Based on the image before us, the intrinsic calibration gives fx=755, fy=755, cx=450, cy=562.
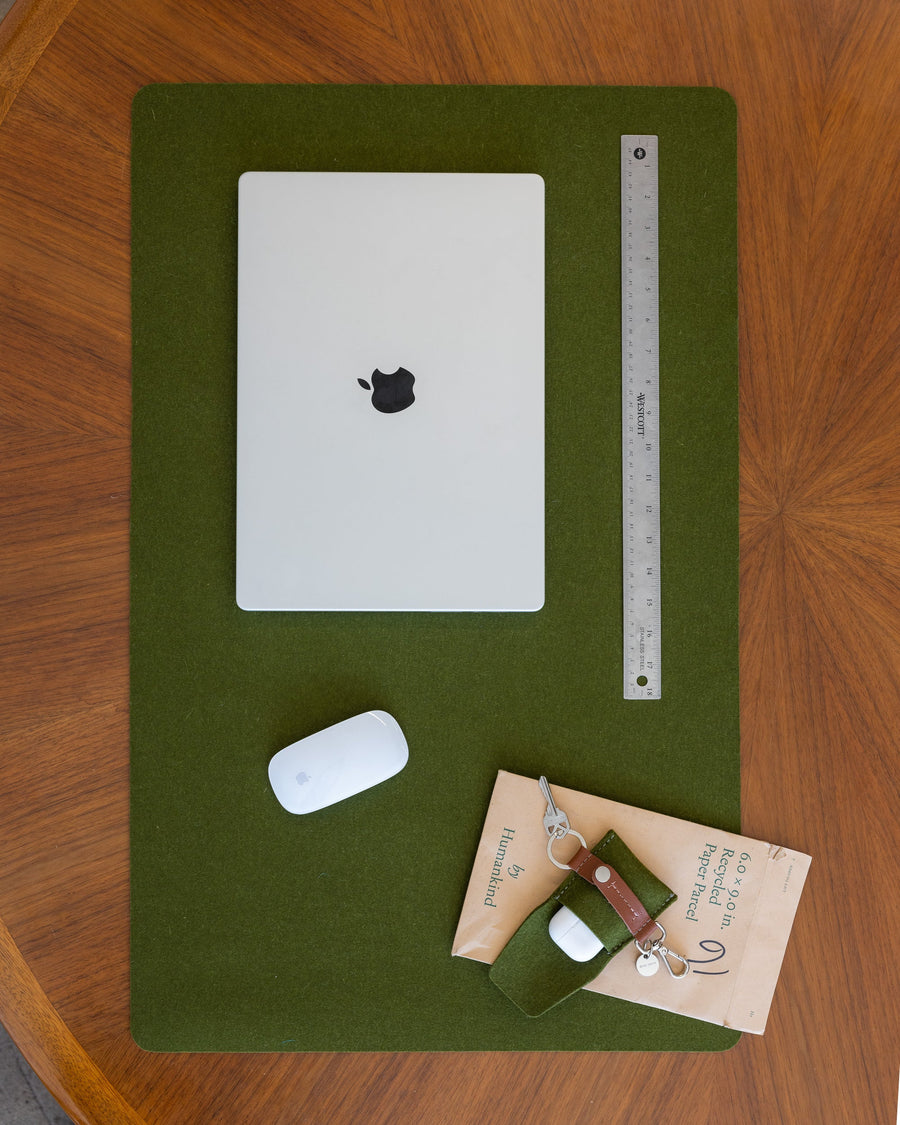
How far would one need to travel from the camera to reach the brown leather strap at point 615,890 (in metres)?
0.83

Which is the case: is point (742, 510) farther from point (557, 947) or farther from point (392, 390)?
point (557, 947)

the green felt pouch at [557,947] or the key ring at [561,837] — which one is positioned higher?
the key ring at [561,837]

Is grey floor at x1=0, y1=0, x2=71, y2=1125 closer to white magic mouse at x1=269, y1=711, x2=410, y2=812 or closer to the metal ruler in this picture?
white magic mouse at x1=269, y1=711, x2=410, y2=812

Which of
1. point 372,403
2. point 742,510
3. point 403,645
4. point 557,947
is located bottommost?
point 557,947

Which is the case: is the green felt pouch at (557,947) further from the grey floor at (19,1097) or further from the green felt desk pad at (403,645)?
the grey floor at (19,1097)

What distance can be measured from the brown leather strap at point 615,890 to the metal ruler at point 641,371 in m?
0.25

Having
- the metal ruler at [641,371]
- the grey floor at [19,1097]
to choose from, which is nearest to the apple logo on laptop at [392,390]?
the metal ruler at [641,371]

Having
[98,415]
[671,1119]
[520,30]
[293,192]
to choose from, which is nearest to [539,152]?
[520,30]

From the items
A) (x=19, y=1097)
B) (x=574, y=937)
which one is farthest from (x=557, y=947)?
(x=19, y=1097)

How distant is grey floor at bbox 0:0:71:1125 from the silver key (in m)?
1.10

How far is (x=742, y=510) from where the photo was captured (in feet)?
2.92

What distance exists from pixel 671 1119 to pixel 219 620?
2.52 feet

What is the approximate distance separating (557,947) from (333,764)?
1.07 feet

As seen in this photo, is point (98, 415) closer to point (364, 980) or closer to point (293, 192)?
point (293, 192)
